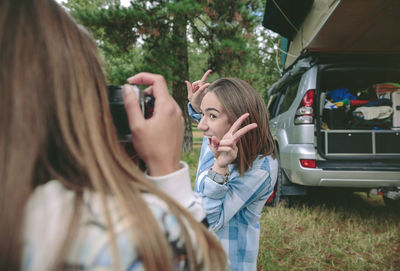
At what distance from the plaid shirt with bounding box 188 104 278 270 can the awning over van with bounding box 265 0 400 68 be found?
1990 millimetres

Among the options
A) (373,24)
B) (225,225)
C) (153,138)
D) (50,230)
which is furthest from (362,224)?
(50,230)

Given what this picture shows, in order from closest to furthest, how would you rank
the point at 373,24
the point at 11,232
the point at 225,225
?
the point at 11,232 → the point at 225,225 → the point at 373,24

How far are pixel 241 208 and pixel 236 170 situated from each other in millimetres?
196

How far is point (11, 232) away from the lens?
42cm

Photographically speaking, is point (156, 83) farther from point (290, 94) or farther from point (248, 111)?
point (290, 94)

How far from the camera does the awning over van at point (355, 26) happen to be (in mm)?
2447

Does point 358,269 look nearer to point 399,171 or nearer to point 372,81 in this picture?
point 399,171

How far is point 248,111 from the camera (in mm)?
1514

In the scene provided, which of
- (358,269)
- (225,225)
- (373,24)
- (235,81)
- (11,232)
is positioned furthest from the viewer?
(373,24)

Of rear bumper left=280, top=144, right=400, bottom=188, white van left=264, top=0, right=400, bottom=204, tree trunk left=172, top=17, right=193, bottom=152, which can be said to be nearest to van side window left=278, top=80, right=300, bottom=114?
white van left=264, top=0, right=400, bottom=204

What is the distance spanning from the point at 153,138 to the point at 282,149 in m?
3.14

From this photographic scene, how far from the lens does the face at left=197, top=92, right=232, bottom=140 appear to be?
5.08 feet

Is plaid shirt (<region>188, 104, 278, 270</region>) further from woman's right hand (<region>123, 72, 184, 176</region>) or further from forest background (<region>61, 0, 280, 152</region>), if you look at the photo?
forest background (<region>61, 0, 280, 152</region>)

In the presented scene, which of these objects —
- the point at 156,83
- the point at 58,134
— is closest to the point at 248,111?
the point at 156,83
